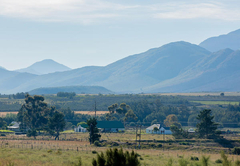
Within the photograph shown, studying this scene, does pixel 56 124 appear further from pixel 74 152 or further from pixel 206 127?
pixel 74 152

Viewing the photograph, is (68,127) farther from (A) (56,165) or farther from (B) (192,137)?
(A) (56,165)

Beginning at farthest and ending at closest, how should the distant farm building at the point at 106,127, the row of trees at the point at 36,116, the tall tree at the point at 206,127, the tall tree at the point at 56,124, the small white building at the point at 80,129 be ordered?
the distant farm building at the point at 106,127 → the small white building at the point at 80,129 → the row of trees at the point at 36,116 → the tall tree at the point at 56,124 → the tall tree at the point at 206,127

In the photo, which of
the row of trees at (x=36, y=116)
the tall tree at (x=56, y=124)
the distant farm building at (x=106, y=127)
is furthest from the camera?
the distant farm building at (x=106, y=127)

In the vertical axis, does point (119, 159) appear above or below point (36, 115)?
below

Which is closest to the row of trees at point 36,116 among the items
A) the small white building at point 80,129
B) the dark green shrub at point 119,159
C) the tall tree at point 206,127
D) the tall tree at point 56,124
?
the tall tree at point 56,124

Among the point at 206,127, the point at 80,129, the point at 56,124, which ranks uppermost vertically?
the point at 56,124

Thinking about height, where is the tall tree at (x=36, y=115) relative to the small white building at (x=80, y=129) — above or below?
above

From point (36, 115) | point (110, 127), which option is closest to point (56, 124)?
point (36, 115)

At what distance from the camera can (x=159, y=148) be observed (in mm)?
78625

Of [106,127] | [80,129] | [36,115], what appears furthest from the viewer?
[106,127]

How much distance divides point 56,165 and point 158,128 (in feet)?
282

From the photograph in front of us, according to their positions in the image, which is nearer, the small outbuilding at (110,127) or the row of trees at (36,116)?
the row of trees at (36,116)

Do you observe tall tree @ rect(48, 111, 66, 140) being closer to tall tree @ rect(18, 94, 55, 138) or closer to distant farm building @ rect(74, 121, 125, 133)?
tall tree @ rect(18, 94, 55, 138)

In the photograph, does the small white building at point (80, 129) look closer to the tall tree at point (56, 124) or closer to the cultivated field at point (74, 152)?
the tall tree at point (56, 124)
